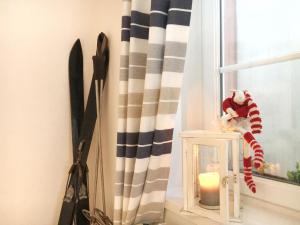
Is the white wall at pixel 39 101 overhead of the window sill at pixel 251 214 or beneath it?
overhead

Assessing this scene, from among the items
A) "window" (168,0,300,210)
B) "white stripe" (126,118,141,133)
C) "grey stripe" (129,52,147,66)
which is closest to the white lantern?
"window" (168,0,300,210)

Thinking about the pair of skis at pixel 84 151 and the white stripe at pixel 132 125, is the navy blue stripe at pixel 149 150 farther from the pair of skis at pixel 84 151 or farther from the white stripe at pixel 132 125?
the pair of skis at pixel 84 151

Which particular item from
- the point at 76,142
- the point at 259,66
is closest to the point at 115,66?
the point at 76,142

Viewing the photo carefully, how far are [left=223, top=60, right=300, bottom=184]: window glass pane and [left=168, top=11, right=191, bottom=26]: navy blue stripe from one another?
32 cm

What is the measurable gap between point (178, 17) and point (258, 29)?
318 mm

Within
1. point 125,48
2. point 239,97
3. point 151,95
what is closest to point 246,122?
point 239,97

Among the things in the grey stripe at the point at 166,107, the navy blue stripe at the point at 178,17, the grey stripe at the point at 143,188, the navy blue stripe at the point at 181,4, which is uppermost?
the navy blue stripe at the point at 181,4

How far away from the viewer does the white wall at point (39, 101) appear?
1.51 metres

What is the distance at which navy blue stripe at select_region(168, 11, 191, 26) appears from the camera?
3.02 ft

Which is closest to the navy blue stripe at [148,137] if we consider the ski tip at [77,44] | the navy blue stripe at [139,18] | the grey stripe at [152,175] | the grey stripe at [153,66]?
the grey stripe at [152,175]

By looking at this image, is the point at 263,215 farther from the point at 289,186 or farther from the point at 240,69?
the point at 240,69

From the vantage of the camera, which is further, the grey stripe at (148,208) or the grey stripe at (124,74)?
the grey stripe at (124,74)

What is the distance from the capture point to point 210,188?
2.87 feet

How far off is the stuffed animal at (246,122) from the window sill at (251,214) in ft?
0.26
